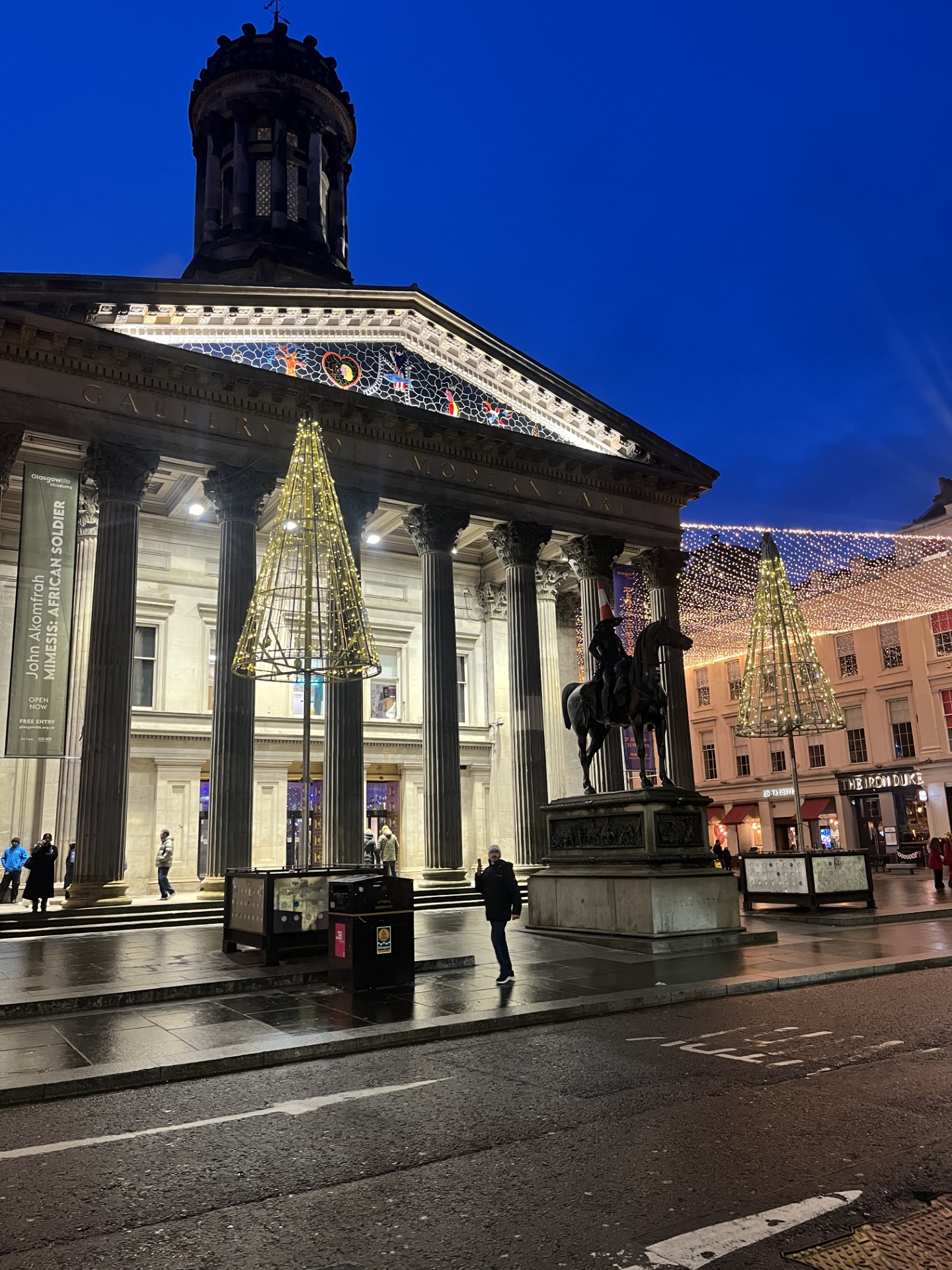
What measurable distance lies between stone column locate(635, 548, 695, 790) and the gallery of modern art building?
110mm

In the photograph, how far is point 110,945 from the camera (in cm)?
1623

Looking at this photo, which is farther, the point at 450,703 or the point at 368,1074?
the point at 450,703

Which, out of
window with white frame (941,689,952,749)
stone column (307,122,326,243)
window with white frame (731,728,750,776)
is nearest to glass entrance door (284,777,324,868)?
stone column (307,122,326,243)

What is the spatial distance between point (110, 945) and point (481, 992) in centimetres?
838

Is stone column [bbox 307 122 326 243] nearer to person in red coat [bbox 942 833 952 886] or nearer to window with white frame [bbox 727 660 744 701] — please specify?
window with white frame [bbox 727 660 744 701]

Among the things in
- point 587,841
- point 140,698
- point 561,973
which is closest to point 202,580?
point 140,698

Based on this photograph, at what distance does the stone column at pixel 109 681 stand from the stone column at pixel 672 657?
15917mm

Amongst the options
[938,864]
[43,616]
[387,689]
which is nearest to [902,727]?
[938,864]

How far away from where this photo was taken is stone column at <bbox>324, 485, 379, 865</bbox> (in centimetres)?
2325

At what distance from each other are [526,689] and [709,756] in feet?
103

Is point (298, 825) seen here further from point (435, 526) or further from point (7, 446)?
point (7, 446)

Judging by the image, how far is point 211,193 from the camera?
3931cm

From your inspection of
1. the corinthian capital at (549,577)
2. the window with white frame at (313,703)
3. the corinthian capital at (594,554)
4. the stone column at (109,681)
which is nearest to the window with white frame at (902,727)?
the corinthian capital at (549,577)

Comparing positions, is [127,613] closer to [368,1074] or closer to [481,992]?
[481,992]
